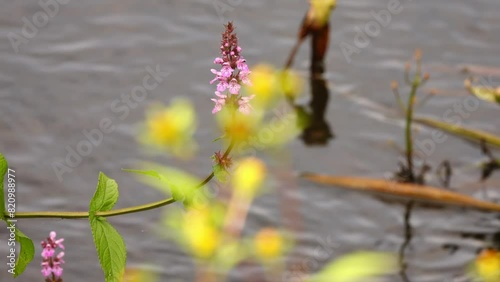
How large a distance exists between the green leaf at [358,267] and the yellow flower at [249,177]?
63 centimetres

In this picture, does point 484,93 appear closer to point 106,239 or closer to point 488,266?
point 488,266

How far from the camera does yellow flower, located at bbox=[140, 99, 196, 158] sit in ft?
18.6

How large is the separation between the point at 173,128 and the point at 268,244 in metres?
1.14

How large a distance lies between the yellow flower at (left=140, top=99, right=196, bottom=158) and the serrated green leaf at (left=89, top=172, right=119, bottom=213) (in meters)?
2.94

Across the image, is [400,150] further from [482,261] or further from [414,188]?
[482,261]

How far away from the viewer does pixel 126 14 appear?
6.75m

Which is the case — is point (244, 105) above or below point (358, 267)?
below

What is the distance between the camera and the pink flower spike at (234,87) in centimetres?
244

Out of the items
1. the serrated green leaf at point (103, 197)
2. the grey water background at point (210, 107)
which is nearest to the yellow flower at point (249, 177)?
the grey water background at point (210, 107)

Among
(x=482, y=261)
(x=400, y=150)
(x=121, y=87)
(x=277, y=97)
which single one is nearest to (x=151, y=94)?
(x=121, y=87)

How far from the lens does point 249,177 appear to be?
541cm

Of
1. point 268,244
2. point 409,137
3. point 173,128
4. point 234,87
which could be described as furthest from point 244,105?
point 173,128

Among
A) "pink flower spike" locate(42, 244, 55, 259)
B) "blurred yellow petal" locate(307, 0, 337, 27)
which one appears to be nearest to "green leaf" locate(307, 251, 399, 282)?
"blurred yellow petal" locate(307, 0, 337, 27)

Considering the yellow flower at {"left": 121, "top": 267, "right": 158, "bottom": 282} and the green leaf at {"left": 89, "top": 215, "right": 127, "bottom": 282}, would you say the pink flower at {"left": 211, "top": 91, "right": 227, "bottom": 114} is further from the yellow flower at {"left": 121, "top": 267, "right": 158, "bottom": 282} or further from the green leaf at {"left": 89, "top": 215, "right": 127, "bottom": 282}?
the yellow flower at {"left": 121, "top": 267, "right": 158, "bottom": 282}
